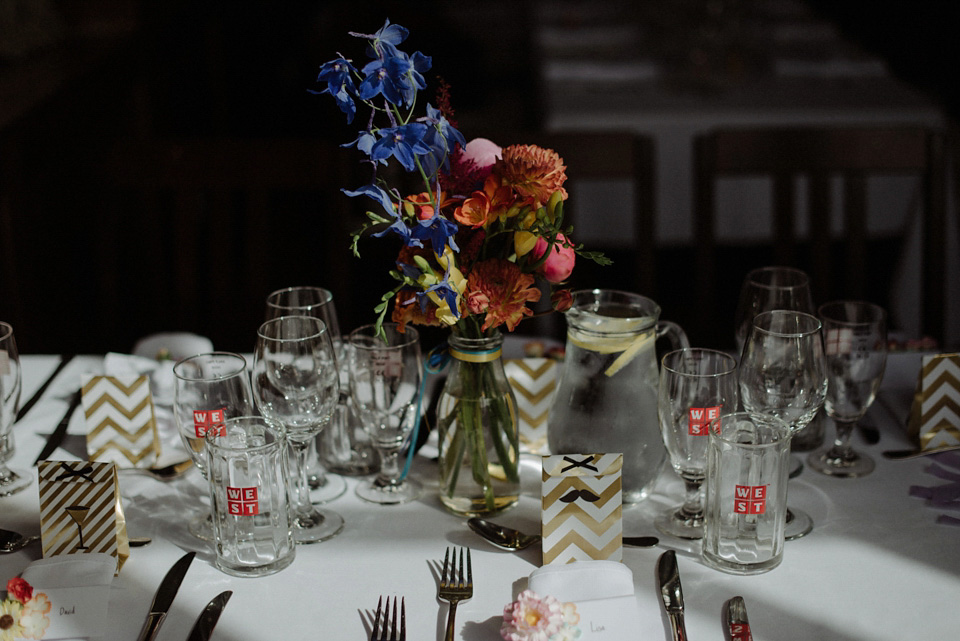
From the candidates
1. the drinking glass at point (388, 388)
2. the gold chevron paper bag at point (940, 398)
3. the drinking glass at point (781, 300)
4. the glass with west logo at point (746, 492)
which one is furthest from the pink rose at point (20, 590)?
the gold chevron paper bag at point (940, 398)

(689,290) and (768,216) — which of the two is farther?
(689,290)

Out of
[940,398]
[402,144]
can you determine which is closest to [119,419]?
[402,144]

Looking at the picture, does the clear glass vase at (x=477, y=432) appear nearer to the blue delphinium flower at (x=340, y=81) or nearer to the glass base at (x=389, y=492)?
the glass base at (x=389, y=492)

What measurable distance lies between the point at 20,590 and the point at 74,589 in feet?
0.18

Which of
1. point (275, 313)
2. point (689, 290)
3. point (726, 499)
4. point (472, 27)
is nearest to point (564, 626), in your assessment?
point (726, 499)

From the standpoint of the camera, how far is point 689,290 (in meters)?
3.77

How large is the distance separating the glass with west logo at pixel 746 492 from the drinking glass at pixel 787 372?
0.07 m

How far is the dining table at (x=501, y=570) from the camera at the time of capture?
1038 millimetres

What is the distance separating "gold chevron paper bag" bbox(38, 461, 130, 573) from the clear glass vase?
1.33 feet

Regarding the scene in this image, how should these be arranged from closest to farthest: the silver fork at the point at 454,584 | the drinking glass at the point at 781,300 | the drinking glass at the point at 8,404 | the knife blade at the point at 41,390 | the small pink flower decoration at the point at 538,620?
the small pink flower decoration at the point at 538,620
the silver fork at the point at 454,584
the drinking glass at the point at 8,404
the drinking glass at the point at 781,300
the knife blade at the point at 41,390

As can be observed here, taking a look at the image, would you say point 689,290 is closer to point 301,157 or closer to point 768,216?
point 768,216

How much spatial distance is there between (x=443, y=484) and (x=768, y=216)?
2.19 m

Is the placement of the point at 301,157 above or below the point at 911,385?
above

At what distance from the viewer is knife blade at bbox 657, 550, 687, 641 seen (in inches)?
40.0
